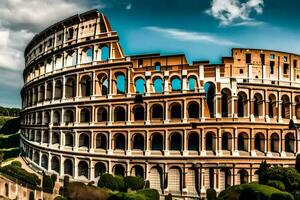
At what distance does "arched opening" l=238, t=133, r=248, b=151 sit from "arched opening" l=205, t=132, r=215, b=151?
3.65 meters

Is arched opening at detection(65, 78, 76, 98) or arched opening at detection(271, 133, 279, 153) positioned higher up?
arched opening at detection(65, 78, 76, 98)

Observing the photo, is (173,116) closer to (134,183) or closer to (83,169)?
(134,183)

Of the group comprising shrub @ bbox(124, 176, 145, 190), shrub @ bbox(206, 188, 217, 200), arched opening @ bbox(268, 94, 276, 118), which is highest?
arched opening @ bbox(268, 94, 276, 118)

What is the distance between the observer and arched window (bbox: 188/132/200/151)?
42.2 m

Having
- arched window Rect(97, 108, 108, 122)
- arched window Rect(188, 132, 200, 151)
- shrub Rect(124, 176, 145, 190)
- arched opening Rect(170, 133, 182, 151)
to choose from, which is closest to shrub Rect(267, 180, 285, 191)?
arched window Rect(188, 132, 200, 151)

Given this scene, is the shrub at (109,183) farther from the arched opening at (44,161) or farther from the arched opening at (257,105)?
the arched opening at (257,105)

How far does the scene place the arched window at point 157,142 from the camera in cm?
4298

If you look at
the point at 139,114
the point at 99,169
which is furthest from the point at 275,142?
the point at 99,169

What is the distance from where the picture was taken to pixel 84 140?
4675 cm

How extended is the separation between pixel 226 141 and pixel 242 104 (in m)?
5.41

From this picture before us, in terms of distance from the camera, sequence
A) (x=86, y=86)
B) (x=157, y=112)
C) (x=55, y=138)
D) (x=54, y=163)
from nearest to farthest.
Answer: (x=157, y=112)
(x=86, y=86)
(x=54, y=163)
(x=55, y=138)

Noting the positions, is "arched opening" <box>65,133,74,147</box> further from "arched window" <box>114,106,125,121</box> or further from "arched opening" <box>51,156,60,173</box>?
"arched window" <box>114,106,125,121</box>

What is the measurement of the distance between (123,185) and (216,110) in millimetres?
14435

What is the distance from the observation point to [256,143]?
43.2 meters
